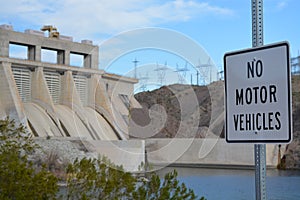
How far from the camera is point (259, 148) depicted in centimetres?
141

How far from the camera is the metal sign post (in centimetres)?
139

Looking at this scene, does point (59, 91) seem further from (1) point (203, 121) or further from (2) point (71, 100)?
(1) point (203, 121)

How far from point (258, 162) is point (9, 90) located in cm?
2286

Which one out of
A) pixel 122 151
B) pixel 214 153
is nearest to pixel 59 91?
pixel 122 151

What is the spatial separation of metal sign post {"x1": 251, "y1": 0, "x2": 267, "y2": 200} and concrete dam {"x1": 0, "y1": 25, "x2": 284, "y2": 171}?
2025cm

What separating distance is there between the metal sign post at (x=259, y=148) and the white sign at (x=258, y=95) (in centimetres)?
4

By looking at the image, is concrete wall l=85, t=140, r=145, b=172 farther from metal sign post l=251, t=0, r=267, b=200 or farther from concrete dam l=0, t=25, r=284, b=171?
metal sign post l=251, t=0, r=267, b=200

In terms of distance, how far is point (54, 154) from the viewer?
1973 centimetres

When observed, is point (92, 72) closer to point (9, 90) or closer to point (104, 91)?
point (104, 91)

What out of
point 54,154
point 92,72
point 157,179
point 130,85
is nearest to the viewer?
point 157,179

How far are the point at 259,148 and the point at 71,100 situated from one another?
1019 inches

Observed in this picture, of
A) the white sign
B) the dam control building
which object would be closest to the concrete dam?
the dam control building

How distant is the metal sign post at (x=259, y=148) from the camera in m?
1.39

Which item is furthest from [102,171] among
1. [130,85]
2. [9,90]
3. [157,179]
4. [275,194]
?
[130,85]
